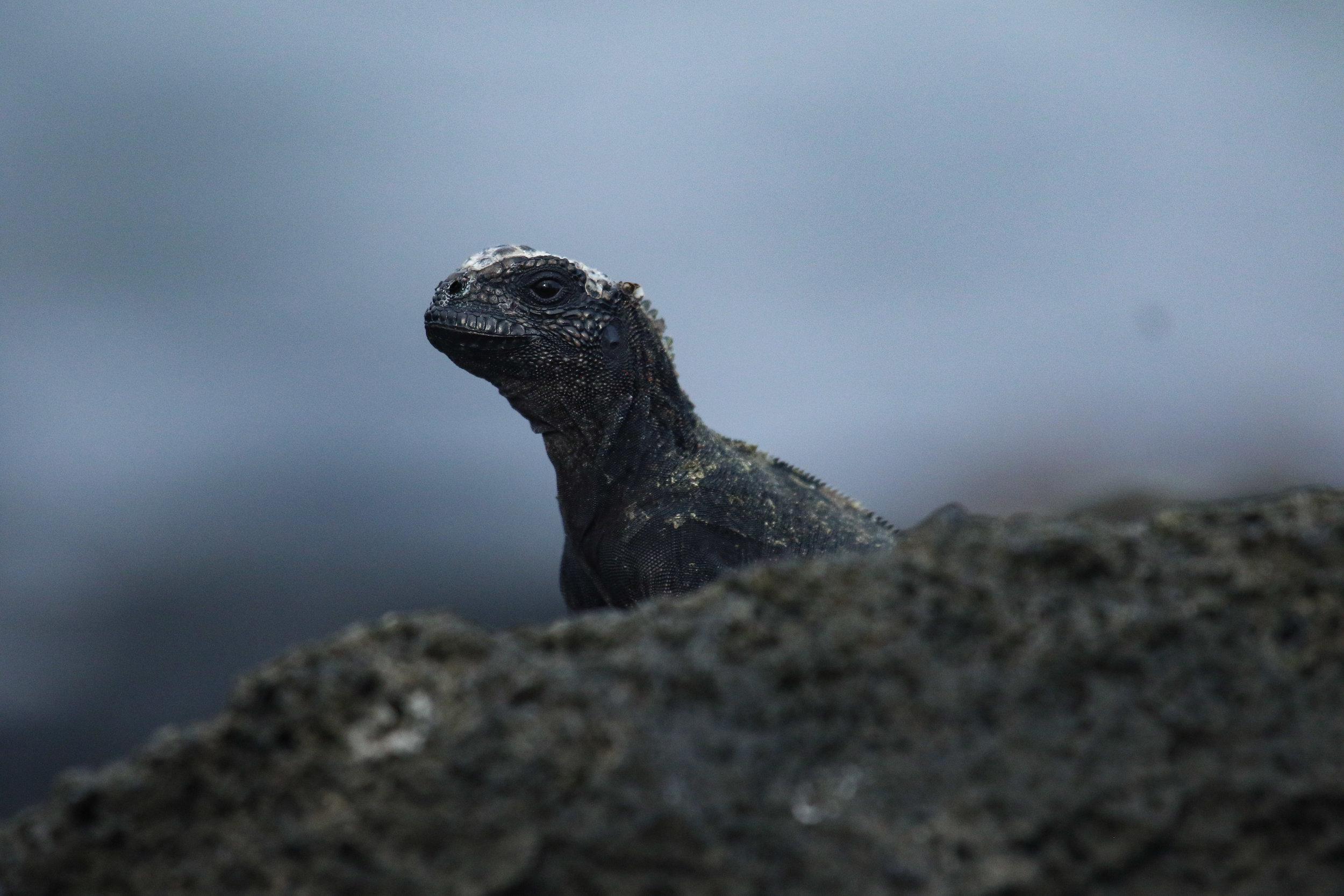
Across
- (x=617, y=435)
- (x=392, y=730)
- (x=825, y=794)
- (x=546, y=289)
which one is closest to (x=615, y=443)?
(x=617, y=435)

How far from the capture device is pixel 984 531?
1751 mm

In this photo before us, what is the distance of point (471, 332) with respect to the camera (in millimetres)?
4082

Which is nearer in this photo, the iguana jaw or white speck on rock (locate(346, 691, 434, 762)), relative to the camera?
white speck on rock (locate(346, 691, 434, 762))

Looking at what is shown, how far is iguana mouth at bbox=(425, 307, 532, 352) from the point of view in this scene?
4.06 meters

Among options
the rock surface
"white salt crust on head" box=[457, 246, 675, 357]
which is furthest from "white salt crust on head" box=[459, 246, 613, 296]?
the rock surface

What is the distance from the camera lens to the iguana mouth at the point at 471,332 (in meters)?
Answer: 4.06

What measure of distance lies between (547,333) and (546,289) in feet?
0.57

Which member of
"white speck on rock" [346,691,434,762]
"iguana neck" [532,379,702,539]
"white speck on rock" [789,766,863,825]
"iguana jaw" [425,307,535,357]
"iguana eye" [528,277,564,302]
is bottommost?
"white speck on rock" [789,766,863,825]

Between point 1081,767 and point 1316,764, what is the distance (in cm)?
31

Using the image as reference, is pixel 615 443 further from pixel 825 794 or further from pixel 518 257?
pixel 825 794

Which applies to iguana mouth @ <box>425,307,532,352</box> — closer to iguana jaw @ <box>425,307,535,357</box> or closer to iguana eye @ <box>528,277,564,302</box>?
iguana jaw @ <box>425,307,535,357</box>

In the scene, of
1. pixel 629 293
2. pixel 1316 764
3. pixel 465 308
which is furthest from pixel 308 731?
pixel 629 293

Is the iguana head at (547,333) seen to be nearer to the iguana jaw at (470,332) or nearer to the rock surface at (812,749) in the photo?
the iguana jaw at (470,332)

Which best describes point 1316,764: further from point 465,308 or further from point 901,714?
point 465,308
